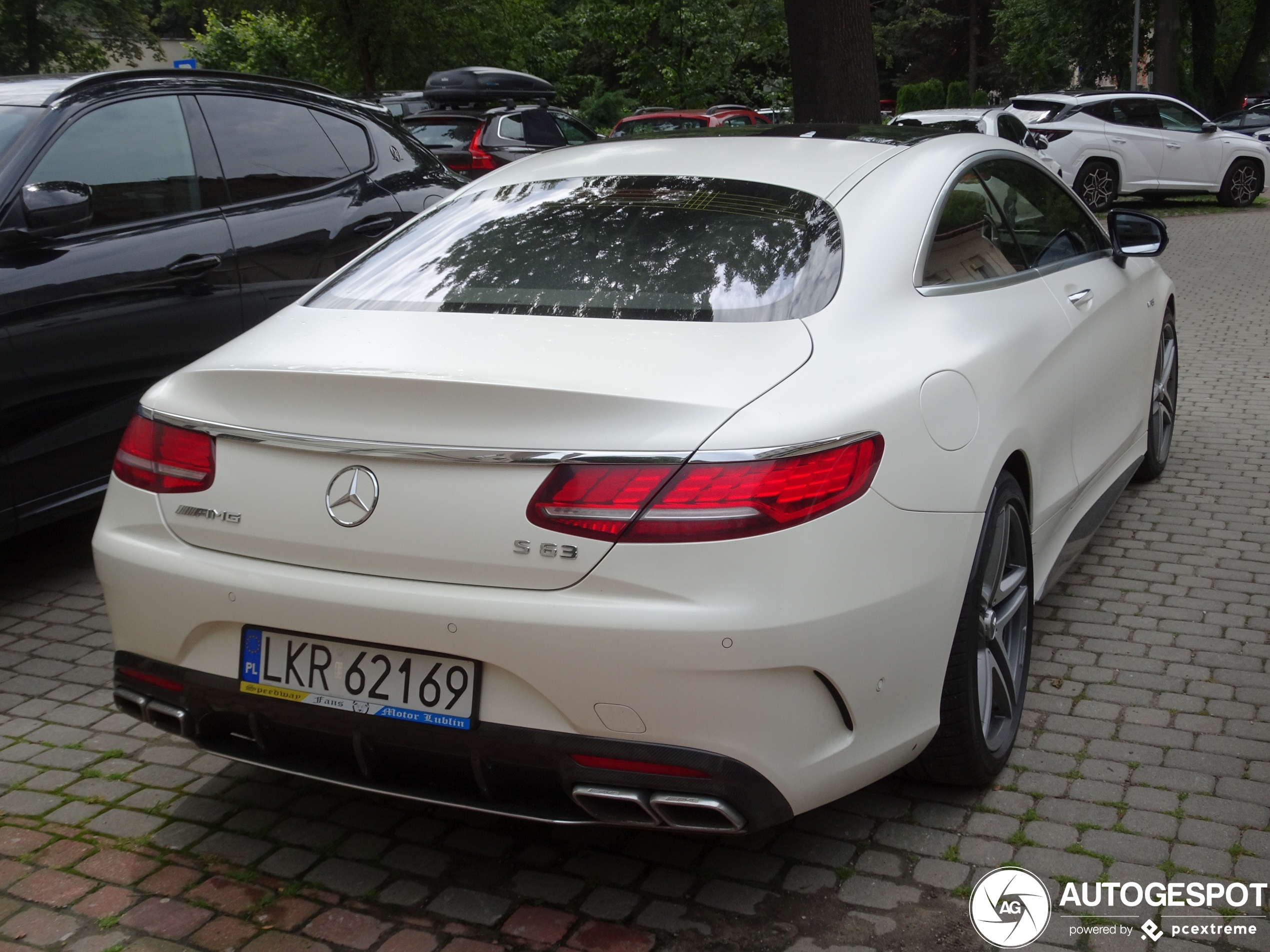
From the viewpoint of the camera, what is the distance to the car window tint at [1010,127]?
17.2 m

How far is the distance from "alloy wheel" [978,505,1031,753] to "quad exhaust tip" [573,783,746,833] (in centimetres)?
88

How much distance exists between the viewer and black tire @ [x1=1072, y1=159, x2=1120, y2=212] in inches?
755

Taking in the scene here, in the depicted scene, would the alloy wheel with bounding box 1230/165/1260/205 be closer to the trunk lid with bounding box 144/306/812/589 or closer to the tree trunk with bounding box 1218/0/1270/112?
the tree trunk with bounding box 1218/0/1270/112

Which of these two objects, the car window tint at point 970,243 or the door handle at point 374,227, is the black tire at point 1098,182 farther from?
the car window tint at point 970,243

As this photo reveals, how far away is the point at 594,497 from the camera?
7.84 feet

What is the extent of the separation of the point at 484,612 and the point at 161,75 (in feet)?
12.8

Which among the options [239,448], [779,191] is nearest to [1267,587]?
[779,191]

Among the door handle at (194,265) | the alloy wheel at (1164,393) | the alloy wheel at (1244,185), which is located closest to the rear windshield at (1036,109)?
the alloy wheel at (1244,185)

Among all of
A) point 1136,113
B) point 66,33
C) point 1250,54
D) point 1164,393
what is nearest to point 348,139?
point 1164,393

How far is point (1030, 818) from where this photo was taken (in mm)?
3105

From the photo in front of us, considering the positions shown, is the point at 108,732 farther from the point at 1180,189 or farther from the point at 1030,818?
the point at 1180,189

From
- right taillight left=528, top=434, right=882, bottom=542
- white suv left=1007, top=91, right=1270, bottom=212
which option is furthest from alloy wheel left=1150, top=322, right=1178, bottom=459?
white suv left=1007, top=91, right=1270, bottom=212

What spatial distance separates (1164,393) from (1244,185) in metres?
16.9

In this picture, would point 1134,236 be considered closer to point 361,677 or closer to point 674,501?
point 674,501
